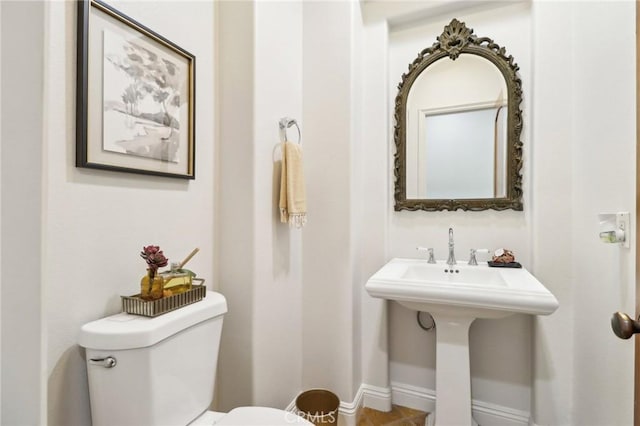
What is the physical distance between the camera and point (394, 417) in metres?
1.76

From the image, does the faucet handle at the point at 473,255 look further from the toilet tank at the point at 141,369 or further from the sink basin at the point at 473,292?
the toilet tank at the point at 141,369

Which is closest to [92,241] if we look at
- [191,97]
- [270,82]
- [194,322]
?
[194,322]

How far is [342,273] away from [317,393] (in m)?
0.64

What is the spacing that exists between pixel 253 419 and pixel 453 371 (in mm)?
904

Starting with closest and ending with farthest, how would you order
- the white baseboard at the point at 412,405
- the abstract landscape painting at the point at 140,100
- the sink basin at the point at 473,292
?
the abstract landscape painting at the point at 140,100
the sink basin at the point at 473,292
the white baseboard at the point at 412,405

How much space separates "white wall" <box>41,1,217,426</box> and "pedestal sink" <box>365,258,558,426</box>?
0.90 meters

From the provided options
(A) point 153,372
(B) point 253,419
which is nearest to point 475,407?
(B) point 253,419

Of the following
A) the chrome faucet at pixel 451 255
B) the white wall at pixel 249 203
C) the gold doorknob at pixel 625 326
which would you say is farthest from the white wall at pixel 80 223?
the chrome faucet at pixel 451 255

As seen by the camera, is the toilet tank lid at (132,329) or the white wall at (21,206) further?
the toilet tank lid at (132,329)

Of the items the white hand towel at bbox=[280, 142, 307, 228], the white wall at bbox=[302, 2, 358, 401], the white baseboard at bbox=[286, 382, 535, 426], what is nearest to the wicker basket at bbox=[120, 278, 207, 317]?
the white hand towel at bbox=[280, 142, 307, 228]

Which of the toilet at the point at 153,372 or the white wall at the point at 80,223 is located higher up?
the white wall at the point at 80,223

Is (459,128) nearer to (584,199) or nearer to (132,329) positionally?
(584,199)

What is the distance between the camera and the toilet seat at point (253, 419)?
1.02 meters

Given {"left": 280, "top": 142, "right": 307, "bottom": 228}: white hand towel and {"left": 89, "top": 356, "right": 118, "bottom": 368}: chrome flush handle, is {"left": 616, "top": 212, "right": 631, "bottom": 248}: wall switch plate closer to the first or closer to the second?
{"left": 280, "top": 142, "right": 307, "bottom": 228}: white hand towel
